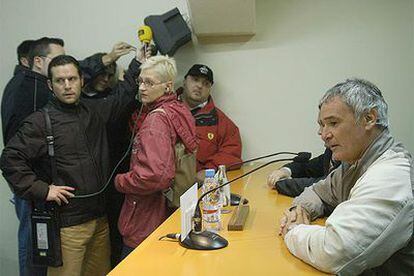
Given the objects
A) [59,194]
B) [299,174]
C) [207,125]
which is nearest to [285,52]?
[207,125]

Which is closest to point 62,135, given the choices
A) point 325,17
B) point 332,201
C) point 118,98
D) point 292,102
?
point 118,98

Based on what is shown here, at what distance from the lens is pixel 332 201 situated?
5.80 feet

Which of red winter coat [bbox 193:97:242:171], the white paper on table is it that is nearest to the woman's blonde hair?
red winter coat [bbox 193:97:242:171]

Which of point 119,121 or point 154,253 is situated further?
point 119,121

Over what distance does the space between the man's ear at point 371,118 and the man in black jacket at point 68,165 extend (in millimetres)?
1475

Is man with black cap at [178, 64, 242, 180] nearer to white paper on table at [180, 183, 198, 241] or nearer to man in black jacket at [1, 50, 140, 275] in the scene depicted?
man in black jacket at [1, 50, 140, 275]

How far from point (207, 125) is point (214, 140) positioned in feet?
0.38

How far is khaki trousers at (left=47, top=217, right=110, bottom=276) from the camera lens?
2236mm

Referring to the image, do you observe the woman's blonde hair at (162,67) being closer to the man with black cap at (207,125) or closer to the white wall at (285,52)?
the man with black cap at (207,125)

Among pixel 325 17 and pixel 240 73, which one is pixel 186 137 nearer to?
pixel 240 73

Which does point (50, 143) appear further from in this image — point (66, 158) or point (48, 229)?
point (48, 229)

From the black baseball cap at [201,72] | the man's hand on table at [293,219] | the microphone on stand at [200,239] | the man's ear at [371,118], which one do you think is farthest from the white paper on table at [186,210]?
the black baseball cap at [201,72]

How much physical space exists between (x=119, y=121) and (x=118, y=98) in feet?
0.50

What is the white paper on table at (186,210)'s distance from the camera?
4.92ft
